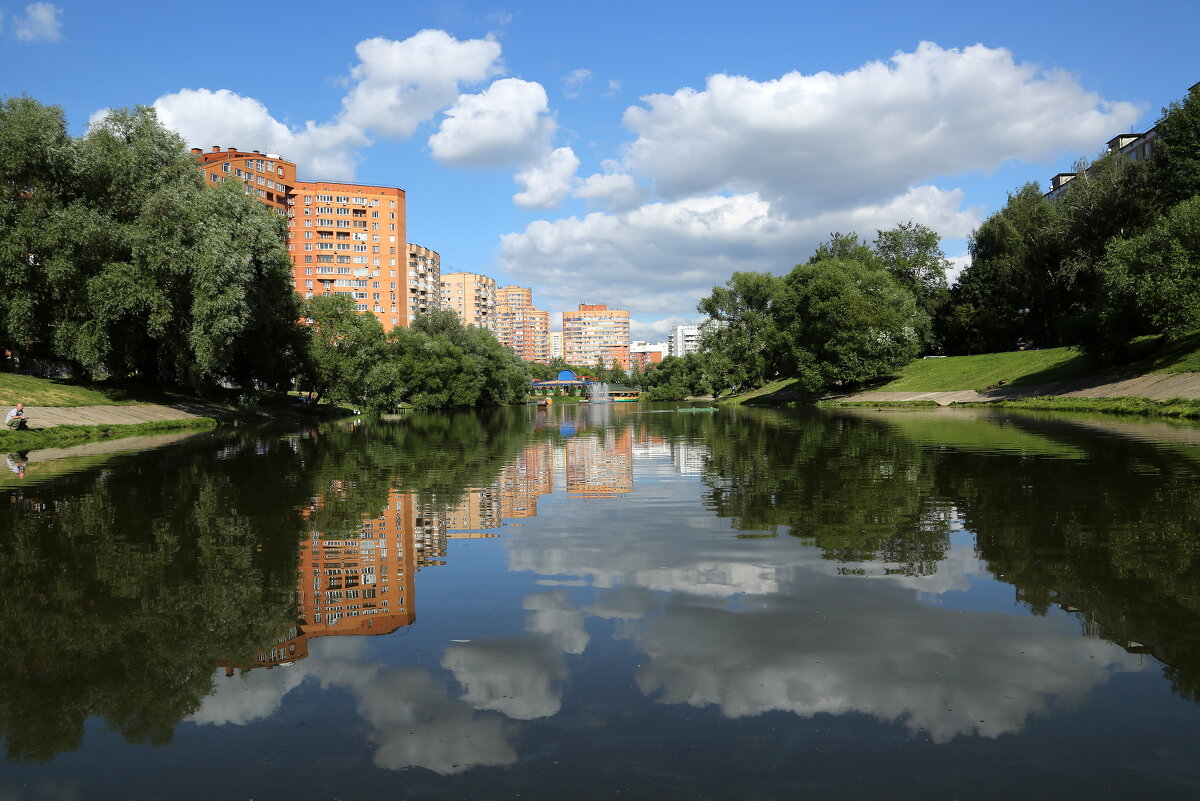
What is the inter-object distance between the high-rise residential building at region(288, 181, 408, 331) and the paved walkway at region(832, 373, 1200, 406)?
93077mm

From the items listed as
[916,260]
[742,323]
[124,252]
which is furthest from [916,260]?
[124,252]

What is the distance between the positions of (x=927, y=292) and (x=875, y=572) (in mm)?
98769

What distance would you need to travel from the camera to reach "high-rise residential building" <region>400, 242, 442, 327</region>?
14575 centimetres

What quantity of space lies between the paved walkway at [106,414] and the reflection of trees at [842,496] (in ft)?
103

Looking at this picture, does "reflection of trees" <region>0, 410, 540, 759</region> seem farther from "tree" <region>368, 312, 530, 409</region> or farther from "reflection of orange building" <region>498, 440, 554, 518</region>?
"tree" <region>368, 312, 530, 409</region>

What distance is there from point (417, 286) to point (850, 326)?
97431mm

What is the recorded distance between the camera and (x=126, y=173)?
44.8 m

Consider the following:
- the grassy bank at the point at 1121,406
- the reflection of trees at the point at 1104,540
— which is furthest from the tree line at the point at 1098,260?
the reflection of trees at the point at 1104,540

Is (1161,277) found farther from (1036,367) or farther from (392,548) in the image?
(392,548)

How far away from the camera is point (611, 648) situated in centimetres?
670

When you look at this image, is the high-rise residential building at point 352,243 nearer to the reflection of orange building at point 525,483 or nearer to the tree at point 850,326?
the tree at point 850,326

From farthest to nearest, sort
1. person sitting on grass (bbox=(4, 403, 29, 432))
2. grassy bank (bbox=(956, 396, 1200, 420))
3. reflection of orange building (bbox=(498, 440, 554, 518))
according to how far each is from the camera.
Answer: grassy bank (bbox=(956, 396, 1200, 420)), person sitting on grass (bbox=(4, 403, 29, 432)), reflection of orange building (bbox=(498, 440, 554, 518))

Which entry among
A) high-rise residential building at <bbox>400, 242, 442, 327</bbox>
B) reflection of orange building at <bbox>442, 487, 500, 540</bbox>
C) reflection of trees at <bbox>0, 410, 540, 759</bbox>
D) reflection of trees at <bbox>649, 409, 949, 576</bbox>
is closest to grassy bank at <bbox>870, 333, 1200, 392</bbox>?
reflection of trees at <bbox>649, 409, 949, 576</bbox>

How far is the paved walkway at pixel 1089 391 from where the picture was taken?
41062 mm
